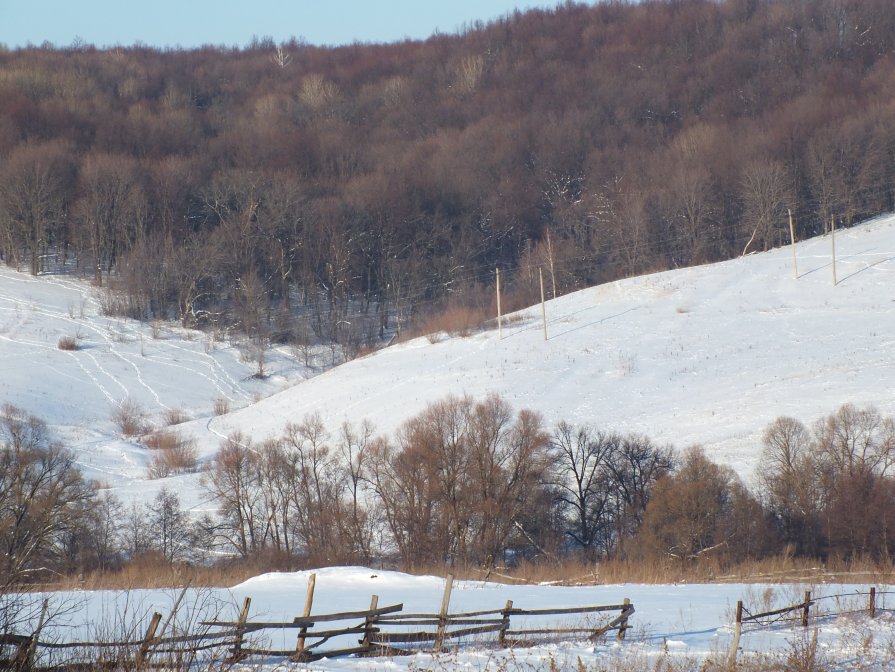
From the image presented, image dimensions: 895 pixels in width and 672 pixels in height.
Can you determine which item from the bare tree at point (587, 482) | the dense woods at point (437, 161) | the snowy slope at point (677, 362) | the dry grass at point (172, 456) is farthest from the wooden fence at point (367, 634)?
the dense woods at point (437, 161)

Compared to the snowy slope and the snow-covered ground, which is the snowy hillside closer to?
the snowy slope

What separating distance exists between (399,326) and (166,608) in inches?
3085

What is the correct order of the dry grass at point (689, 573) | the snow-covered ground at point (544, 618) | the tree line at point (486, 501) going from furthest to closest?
the tree line at point (486, 501) < the dry grass at point (689, 573) < the snow-covered ground at point (544, 618)

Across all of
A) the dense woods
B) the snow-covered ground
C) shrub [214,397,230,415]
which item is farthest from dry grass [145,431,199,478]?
the dense woods

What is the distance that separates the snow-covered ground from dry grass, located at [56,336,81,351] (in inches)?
2055

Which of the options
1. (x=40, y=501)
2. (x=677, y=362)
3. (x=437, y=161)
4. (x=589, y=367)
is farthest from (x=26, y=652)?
(x=437, y=161)

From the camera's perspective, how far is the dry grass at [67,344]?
70688 millimetres

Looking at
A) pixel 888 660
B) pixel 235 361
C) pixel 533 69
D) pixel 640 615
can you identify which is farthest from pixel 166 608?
pixel 533 69

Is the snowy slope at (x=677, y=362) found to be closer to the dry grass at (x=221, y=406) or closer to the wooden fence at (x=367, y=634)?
the dry grass at (x=221, y=406)

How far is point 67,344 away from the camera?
70875mm

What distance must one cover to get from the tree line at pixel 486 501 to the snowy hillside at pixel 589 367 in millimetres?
2569

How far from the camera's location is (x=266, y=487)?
1825 inches

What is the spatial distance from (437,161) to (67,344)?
2620 inches

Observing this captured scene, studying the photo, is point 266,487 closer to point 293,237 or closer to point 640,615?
point 640,615
